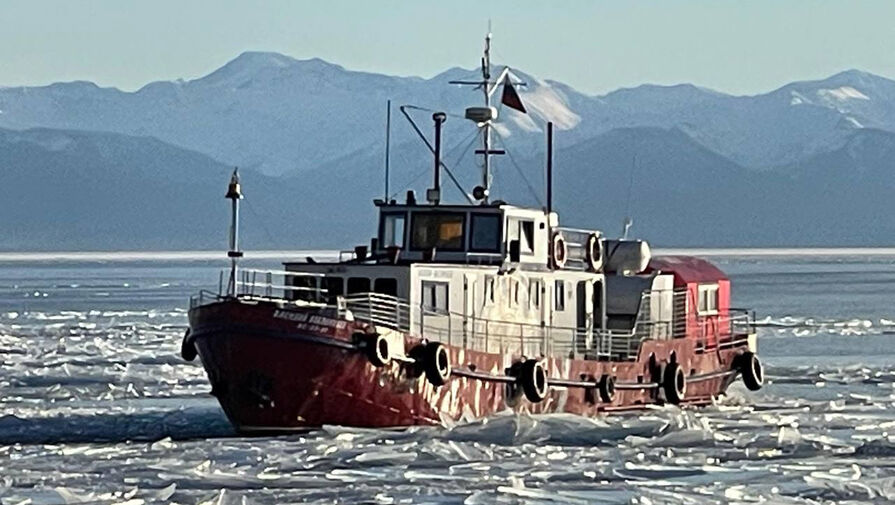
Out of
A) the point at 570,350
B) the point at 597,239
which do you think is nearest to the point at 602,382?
the point at 570,350

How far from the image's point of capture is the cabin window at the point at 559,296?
37.0 meters

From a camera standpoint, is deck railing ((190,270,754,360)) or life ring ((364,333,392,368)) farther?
deck railing ((190,270,754,360))

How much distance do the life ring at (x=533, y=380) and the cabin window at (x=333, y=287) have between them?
3259mm

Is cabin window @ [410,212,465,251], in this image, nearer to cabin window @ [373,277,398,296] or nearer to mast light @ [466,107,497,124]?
cabin window @ [373,277,398,296]

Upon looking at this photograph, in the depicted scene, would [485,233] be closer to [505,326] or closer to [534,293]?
[505,326]

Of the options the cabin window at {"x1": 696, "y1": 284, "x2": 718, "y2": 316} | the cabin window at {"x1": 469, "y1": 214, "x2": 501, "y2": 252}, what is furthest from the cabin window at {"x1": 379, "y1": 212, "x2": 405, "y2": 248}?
the cabin window at {"x1": 696, "y1": 284, "x2": 718, "y2": 316}

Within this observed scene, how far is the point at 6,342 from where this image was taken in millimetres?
56656

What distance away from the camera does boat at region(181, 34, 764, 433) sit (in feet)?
103

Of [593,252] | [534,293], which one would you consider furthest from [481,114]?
[593,252]

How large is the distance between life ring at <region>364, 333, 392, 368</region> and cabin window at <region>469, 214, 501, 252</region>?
4.31 m

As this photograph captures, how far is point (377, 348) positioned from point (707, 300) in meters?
13.0

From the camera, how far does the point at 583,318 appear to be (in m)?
37.9

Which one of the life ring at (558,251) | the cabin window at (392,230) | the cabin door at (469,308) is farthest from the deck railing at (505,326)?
the cabin window at (392,230)

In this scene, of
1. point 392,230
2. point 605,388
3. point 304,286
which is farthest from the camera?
point 605,388
